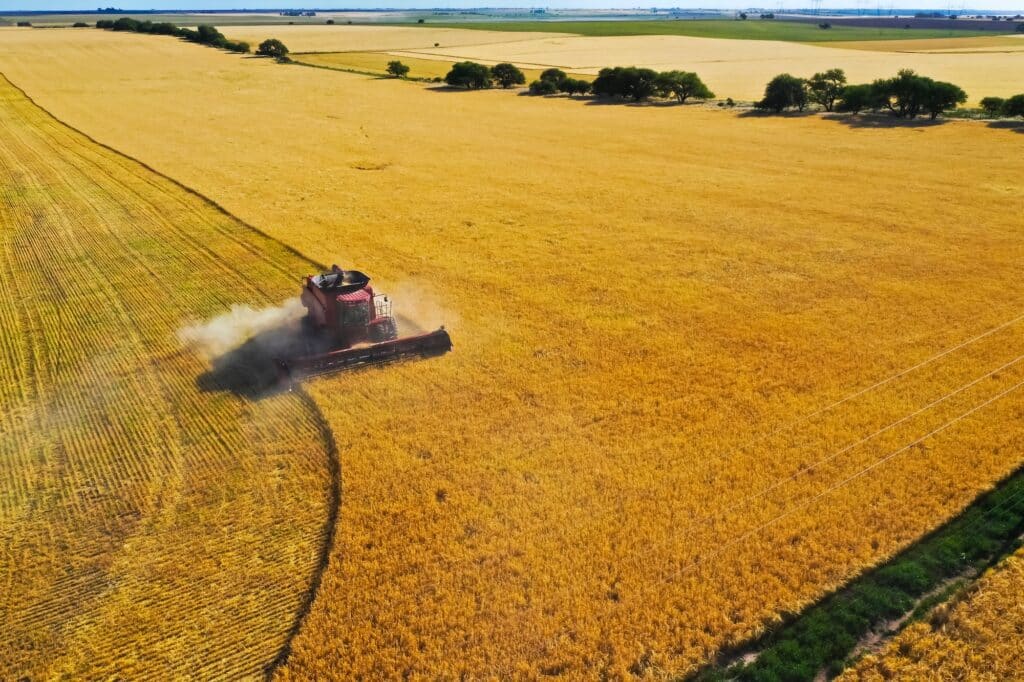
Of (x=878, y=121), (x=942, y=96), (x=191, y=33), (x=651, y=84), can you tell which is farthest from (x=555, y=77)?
(x=191, y=33)

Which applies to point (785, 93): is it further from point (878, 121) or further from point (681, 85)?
point (681, 85)

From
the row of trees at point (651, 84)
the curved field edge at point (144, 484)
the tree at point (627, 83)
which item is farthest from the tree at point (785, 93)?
the curved field edge at point (144, 484)

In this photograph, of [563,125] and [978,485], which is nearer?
[978,485]

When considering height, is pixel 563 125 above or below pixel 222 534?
above

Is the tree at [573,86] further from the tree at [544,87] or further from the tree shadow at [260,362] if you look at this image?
the tree shadow at [260,362]

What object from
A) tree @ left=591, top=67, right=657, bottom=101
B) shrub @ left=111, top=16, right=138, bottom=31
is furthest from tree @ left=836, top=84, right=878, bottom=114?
shrub @ left=111, top=16, right=138, bottom=31

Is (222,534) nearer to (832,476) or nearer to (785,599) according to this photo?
(785,599)

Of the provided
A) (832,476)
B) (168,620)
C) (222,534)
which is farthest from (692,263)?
(168,620)
